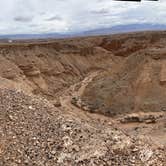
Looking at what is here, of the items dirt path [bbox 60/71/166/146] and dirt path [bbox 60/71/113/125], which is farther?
dirt path [bbox 60/71/113/125]

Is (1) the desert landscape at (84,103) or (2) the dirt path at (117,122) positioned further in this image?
(2) the dirt path at (117,122)

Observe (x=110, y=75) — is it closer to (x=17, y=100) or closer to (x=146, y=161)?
(x=17, y=100)

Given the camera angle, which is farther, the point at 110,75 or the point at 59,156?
the point at 110,75

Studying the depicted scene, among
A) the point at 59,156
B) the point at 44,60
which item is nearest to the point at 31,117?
the point at 59,156

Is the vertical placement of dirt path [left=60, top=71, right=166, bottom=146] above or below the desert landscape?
below

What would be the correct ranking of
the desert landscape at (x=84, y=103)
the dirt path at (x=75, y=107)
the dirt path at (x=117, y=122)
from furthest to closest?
1. the dirt path at (x=75, y=107)
2. the dirt path at (x=117, y=122)
3. the desert landscape at (x=84, y=103)

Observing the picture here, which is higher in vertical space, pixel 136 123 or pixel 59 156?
pixel 59 156

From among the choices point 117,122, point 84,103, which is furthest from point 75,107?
point 117,122

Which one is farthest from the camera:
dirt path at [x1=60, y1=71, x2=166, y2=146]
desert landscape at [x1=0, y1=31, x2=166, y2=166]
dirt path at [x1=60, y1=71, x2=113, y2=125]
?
dirt path at [x1=60, y1=71, x2=113, y2=125]
